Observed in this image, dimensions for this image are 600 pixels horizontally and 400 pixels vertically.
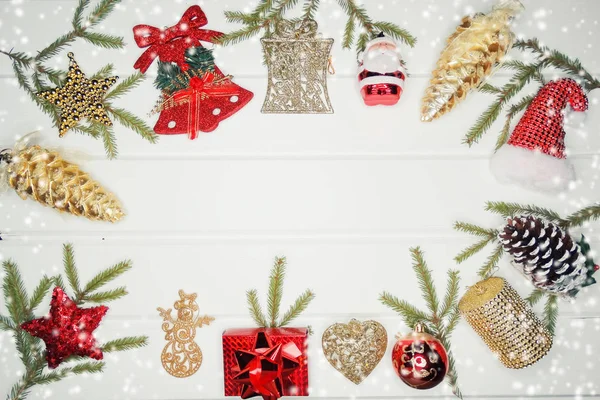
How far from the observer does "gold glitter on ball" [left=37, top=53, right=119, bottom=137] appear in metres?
1.28

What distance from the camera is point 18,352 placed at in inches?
51.4

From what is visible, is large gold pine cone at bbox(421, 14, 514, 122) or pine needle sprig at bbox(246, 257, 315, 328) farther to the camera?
pine needle sprig at bbox(246, 257, 315, 328)

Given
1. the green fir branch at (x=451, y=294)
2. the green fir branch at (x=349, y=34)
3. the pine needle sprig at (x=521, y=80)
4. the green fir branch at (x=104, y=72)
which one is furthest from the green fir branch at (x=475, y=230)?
the green fir branch at (x=104, y=72)

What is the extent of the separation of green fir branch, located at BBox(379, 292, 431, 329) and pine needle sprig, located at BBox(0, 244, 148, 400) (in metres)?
0.70

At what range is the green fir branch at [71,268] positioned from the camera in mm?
1298

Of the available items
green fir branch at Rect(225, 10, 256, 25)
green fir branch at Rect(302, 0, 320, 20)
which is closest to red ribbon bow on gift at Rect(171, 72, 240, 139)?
green fir branch at Rect(225, 10, 256, 25)

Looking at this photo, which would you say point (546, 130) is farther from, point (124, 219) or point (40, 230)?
point (40, 230)

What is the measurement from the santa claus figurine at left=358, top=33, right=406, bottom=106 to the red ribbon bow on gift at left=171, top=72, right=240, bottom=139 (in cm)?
36

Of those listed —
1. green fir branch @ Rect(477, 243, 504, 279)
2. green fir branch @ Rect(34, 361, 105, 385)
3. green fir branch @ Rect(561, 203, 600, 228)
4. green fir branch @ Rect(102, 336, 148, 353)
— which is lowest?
green fir branch @ Rect(34, 361, 105, 385)

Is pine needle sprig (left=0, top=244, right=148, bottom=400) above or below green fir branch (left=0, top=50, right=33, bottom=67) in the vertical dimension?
below

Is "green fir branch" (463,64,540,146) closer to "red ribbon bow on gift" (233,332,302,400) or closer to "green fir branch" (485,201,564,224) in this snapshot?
"green fir branch" (485,201,564,224)

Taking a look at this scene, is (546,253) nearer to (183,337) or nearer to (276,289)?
(276,289)

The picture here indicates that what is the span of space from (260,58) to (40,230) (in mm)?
800

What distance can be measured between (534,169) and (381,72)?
468mm
